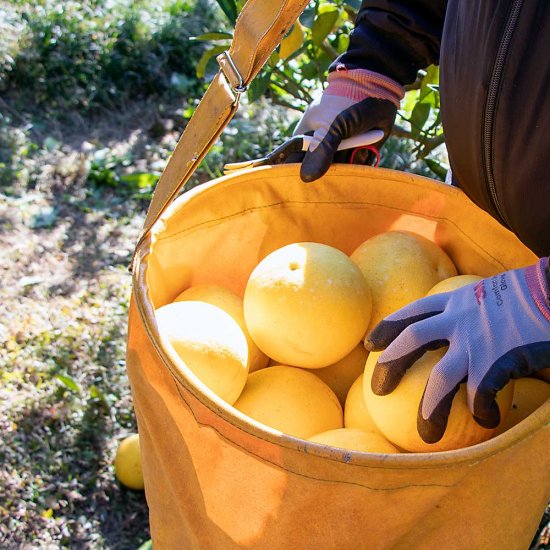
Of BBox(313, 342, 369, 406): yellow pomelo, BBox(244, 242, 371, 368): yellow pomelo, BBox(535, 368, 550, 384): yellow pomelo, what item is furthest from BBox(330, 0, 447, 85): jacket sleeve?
BBox(535, 368, 550, 384): yellow pomelo

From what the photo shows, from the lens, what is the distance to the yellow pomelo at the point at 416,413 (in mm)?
1022

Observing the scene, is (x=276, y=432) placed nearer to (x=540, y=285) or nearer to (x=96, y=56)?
(x=540, y=285)

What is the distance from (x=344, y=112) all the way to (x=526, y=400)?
660mm

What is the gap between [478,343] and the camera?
39.3 inches

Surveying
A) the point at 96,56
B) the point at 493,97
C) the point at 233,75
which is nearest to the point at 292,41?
the point at 233,75

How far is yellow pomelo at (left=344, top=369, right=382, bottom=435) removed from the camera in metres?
1.19

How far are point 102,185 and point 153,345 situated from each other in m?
2.04

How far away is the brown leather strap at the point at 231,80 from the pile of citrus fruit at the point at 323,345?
23 cm

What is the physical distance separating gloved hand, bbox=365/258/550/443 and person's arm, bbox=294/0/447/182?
0.47 m

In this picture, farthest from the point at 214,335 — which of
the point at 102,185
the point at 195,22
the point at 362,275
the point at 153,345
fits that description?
Answer: the point at 195,22

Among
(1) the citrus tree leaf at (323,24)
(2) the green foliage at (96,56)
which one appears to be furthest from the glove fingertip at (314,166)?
(2) the green foliage at (96,56)

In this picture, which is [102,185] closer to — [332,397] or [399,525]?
[332,397]

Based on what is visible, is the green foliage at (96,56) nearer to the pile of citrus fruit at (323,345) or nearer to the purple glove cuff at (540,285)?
the pile of citrus fruit at (323,345)

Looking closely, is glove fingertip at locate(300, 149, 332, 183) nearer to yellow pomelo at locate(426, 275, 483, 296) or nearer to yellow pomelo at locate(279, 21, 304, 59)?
yellow pomelo at locate(426, 275, 483, 296)
